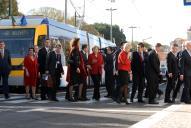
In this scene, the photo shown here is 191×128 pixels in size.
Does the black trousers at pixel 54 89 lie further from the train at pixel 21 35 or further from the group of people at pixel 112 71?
the train at pixel 21 35

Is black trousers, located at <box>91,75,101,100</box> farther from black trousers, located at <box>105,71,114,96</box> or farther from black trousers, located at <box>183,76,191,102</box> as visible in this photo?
black trousers, located at <box>183,76,191,102</box>

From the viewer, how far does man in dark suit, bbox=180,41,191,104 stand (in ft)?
62.8

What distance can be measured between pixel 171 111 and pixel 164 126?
3.62 metres

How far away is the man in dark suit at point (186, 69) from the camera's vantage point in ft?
62.8

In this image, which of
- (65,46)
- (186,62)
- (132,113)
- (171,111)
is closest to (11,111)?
(132,113)

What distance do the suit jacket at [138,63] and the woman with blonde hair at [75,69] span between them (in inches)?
67.0

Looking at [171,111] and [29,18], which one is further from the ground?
[29,18]

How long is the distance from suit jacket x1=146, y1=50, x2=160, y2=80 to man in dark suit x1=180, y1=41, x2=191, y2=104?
80 cm

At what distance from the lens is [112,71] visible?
72.1 ft

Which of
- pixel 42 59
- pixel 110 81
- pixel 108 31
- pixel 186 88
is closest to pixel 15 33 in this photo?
pixel 42 59

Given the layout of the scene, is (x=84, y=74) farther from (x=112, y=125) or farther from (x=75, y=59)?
(x=112, y=125)

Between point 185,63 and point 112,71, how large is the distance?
139 inches

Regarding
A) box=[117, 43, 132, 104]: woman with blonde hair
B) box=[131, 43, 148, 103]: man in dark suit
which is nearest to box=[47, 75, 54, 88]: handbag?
box=[117, 43, 132, 104]: woman with blonde hair

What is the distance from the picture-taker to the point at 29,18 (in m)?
26.0
